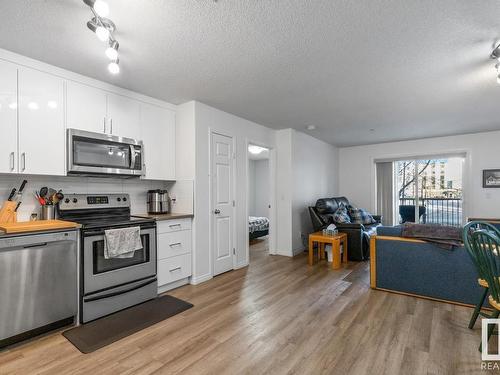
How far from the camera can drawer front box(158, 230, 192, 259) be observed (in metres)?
3.17

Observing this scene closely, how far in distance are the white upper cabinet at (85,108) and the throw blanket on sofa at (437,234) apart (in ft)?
11.7

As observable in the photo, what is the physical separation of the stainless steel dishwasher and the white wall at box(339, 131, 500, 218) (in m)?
6.30

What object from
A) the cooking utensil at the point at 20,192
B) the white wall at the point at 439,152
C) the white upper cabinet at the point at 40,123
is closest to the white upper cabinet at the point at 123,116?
the white upper cabinet at the point at 40,123

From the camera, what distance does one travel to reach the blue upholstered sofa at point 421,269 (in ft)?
9.16

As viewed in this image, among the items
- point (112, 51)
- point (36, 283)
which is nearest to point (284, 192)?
point (112, 51)

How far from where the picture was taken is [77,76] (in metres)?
2.76

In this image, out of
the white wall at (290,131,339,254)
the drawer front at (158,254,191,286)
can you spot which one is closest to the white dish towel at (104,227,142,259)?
the drawer front at (158,254,191,286)

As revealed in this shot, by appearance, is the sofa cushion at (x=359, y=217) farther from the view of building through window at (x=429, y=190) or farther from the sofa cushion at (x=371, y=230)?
the view of building through window at (x=429, y=190)

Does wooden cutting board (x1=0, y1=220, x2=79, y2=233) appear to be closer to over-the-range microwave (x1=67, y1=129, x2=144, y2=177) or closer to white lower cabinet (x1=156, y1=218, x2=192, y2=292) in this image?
over-the-range microwave (x1=67, y1=129, x2=144, y2=177)

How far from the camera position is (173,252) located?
3.29 meters

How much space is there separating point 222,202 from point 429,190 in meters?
5.38

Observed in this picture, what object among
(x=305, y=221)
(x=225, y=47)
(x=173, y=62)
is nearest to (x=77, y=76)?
(x=173, y=62)

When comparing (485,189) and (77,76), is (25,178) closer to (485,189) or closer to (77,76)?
(77,76)

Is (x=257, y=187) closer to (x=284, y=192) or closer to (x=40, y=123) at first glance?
(x=284, y=192)
